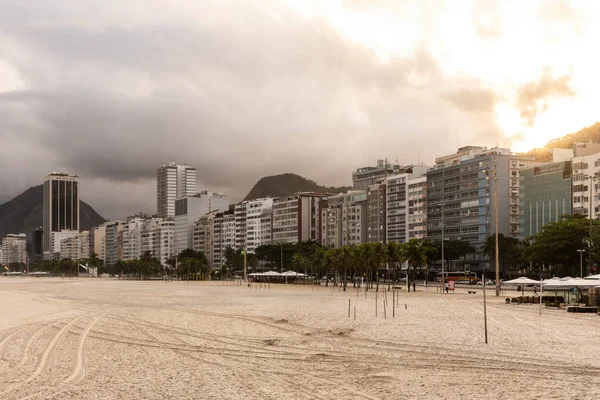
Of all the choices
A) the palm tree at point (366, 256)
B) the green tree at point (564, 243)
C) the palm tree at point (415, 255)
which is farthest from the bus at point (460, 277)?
the green tree at point (564, 243)

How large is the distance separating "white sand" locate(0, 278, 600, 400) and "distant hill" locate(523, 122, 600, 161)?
139409 mm

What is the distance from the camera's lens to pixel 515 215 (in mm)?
157250

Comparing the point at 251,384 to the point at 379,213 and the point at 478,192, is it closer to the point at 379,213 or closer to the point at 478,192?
the point at 478,192

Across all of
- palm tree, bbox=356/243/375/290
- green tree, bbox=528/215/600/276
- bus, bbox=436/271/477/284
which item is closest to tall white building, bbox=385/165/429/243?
bus, bbox=436/271/477/284

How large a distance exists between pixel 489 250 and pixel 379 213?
50388 millimetres

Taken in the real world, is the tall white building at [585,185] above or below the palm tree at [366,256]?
above

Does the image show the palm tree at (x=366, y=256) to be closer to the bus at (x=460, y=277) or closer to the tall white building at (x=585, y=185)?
the bus at (x=460, y=277)

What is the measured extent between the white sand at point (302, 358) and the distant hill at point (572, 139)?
139409 mm

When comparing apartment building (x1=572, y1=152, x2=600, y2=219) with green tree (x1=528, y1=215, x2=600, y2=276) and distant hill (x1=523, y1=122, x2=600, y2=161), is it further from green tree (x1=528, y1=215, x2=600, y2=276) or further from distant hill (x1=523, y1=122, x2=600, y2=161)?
distant hill (x1=523, y1=122, x2=600, y2=161)

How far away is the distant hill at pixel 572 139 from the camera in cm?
17200

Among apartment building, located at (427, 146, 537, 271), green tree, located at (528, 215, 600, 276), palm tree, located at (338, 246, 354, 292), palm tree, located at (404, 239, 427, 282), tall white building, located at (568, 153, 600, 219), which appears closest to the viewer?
green tree, located at (528, 215, 600, 276)

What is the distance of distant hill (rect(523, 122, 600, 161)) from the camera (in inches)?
6772

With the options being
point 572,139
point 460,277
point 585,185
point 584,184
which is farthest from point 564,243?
point 572,139

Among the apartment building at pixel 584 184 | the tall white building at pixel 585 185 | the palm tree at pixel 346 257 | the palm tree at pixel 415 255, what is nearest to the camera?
the palm tree at pixel 415 255
